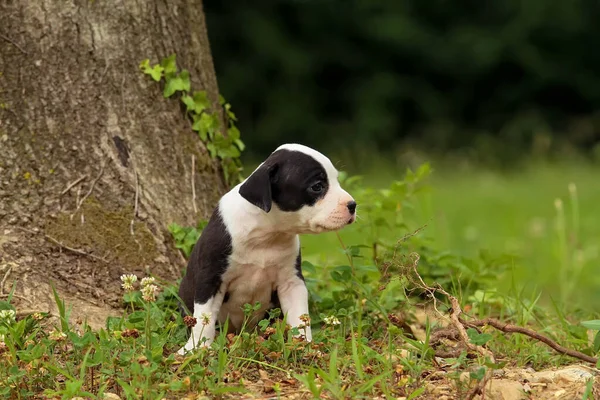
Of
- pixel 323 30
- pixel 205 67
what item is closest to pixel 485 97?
pixel 323 30

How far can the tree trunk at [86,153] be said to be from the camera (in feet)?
15.5

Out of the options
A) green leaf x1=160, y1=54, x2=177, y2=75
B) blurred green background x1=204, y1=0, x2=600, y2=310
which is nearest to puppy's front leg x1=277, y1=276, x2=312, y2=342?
green leaf x1=160, y1=54, x2=177, y2=75

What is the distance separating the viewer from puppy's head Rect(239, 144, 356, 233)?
4.03 meters

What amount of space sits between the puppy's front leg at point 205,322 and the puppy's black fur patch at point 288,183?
0.53 meters

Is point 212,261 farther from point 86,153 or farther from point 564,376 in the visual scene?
point 564,376

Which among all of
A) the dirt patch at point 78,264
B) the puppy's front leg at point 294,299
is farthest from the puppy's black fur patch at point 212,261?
the dirt patch at point 78,264

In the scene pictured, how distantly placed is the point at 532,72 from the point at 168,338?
1894 centimetres

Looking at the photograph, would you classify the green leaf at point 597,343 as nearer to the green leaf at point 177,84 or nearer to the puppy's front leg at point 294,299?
the puppy's front leg at point 294,299

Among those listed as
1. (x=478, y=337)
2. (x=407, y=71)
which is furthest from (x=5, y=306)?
(x=407, y=71)

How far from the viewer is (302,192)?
4074 mm

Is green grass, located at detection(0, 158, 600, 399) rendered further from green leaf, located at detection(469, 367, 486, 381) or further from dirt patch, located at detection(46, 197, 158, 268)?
dirt patch, located at detection(46, 197, 158, 268)

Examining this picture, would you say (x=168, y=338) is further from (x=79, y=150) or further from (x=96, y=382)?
(x=79, y=150)

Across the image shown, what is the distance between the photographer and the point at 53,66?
4.89 meters

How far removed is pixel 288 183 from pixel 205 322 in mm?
690
